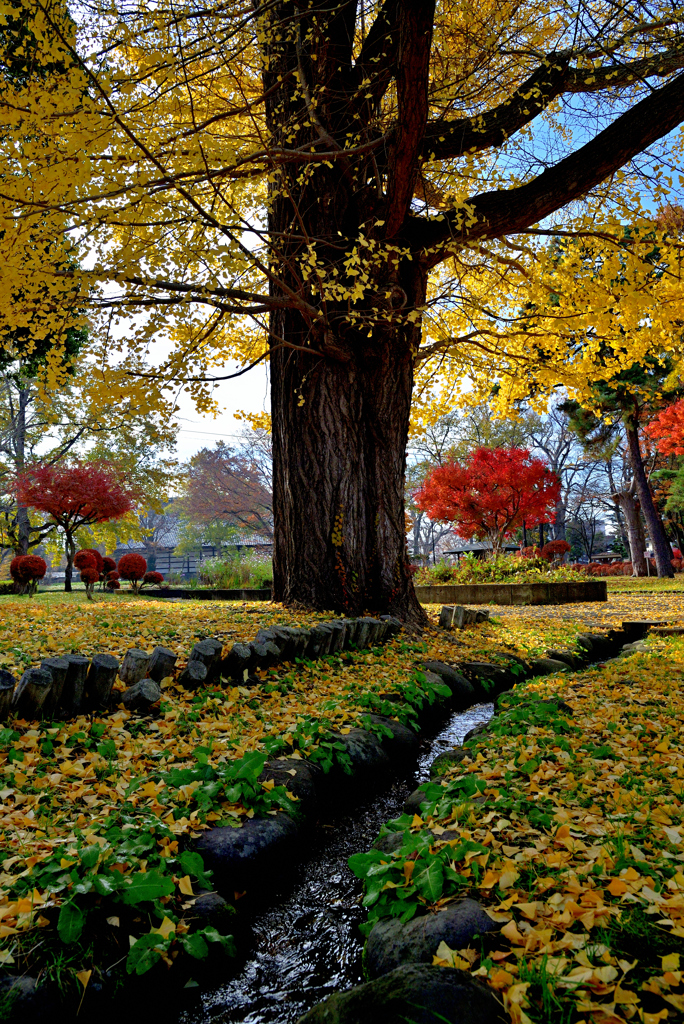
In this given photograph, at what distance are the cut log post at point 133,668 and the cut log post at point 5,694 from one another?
71 cm

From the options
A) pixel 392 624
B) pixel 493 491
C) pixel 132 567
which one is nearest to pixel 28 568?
pixel 132 567

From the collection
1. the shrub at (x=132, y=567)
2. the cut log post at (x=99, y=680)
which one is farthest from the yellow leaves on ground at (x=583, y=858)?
the shrub at (x=132, y=567)

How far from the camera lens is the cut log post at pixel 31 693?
2.69 meters

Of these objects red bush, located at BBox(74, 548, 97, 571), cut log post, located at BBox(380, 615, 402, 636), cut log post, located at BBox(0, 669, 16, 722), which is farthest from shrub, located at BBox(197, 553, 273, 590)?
cut log post, located at BBox(0, 669, 16, 722)

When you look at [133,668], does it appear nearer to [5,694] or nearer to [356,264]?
[5,694]

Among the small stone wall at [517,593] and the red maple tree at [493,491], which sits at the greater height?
the red maple tree at [493,491]

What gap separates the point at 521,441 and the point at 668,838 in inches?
1104

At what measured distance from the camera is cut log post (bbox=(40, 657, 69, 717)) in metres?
2.79

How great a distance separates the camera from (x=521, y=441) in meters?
28.5

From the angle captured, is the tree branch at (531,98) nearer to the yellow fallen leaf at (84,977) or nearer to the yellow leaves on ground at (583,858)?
the yellow leaves on ground at (583,858)

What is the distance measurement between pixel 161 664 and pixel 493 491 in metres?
11.8

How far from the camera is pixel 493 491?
14.2 meters

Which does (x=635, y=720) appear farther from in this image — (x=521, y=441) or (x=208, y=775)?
(x=521, y=441)

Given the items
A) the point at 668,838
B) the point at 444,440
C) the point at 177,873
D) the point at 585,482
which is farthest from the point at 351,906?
the point at 585,482
